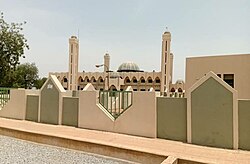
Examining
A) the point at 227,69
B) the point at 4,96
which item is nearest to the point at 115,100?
the point at 227,69

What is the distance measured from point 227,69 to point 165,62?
32.8m

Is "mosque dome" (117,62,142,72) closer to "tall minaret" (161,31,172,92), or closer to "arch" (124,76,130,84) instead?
"arch" (124,76,130,84)

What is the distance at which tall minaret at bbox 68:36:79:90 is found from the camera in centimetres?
5115

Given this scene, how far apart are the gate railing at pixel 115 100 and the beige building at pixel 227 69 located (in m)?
5.55

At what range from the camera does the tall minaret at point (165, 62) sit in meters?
44.9

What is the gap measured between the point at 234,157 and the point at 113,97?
596 cm

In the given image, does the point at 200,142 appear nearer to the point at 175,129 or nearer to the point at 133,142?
the point at 175,129

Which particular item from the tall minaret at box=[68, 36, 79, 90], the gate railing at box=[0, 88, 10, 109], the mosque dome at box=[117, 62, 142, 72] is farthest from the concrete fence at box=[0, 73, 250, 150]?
the mosque dome at box=[117, 62, 142, 72]

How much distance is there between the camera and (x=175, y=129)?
8.39m

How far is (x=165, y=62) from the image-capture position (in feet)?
151

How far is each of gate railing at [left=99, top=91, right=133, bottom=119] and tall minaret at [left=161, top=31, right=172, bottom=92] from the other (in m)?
35.4

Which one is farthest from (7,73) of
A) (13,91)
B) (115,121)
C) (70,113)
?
(115,121)

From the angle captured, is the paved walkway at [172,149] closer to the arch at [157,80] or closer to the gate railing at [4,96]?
the gate railing at [4,96]

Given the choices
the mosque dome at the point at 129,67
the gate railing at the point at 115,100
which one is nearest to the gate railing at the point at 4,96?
the gate railing at the point at 115,100
